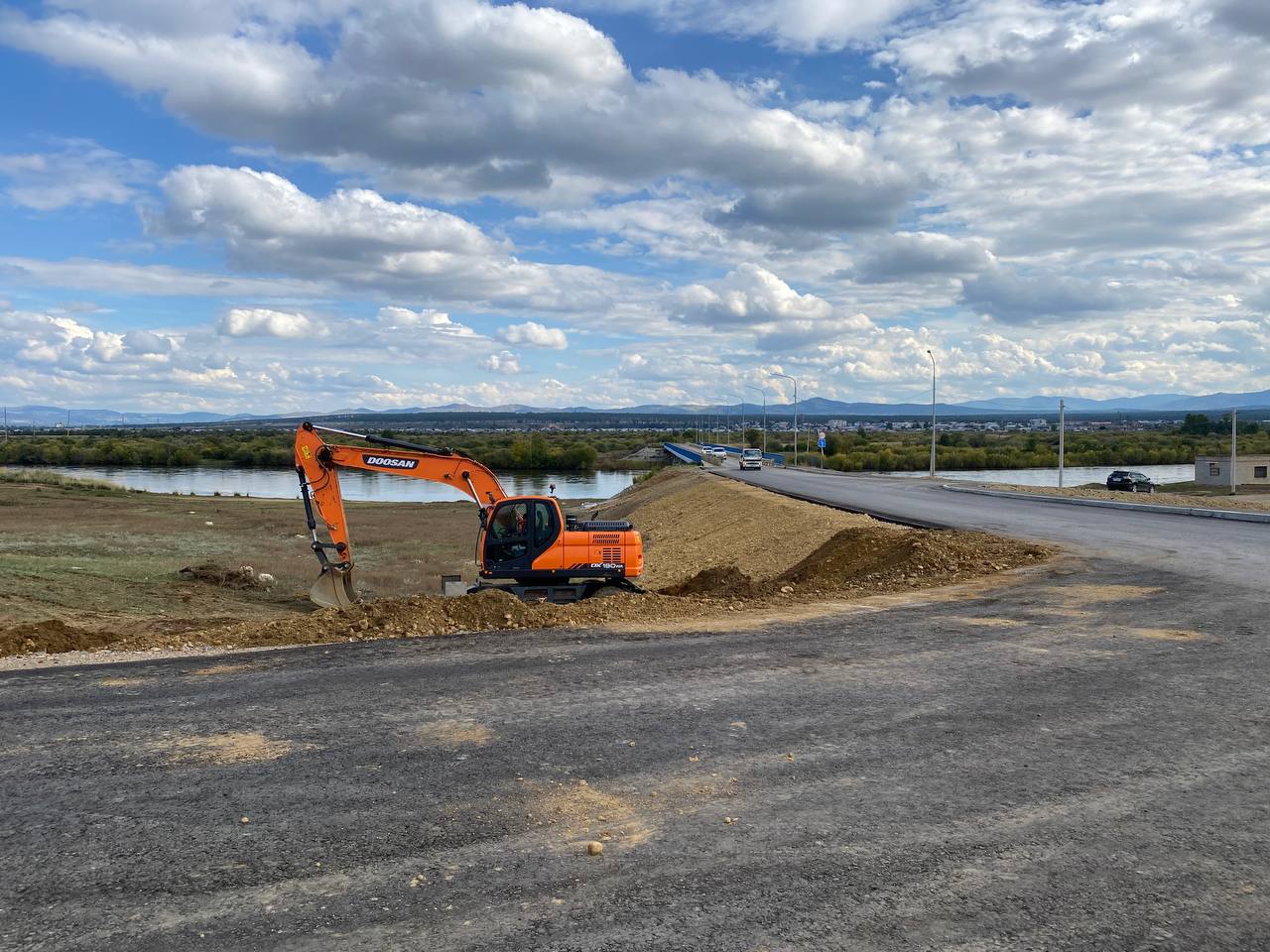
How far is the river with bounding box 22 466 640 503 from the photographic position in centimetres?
7469

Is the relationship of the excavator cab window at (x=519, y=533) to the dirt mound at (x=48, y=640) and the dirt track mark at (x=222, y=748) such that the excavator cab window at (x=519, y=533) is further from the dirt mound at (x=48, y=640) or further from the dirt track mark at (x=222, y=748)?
the dirt track mark at (x=222, y=748)

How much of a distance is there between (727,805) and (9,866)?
170 inches

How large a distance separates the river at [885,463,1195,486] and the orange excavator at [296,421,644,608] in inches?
2291

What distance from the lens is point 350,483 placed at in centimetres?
8388

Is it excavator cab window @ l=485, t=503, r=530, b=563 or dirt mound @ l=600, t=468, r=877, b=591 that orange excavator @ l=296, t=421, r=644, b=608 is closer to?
excavator cab window @ l=485, t=503, r=530, b=563

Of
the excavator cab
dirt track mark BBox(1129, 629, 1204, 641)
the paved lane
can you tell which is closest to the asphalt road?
dirt track mark BBox(1129, 629, 1204, 641)

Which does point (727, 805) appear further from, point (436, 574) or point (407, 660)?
point (436, 574)

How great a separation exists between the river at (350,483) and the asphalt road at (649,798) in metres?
54.8

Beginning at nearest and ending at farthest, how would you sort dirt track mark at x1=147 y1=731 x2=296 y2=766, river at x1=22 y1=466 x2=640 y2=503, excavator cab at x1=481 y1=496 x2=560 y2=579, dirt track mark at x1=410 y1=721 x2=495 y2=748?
1. dirt track mark at x1=147 y1=731 x2=296 y2=766
2. dirt track mark at x1=410 y1=721 x2=495 y2=748
3. excavator cab at x1=481 y1=496 x2=560 y2=579
4. river at x1=22 y1=466 x2=640 y2=503

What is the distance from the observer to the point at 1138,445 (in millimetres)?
122312

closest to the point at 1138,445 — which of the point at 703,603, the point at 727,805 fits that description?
the point at 703,603

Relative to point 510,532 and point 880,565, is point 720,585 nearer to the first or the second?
point 880,565

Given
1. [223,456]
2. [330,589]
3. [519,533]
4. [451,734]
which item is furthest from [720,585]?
[223,456]

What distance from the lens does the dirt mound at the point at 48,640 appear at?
12.5 m
